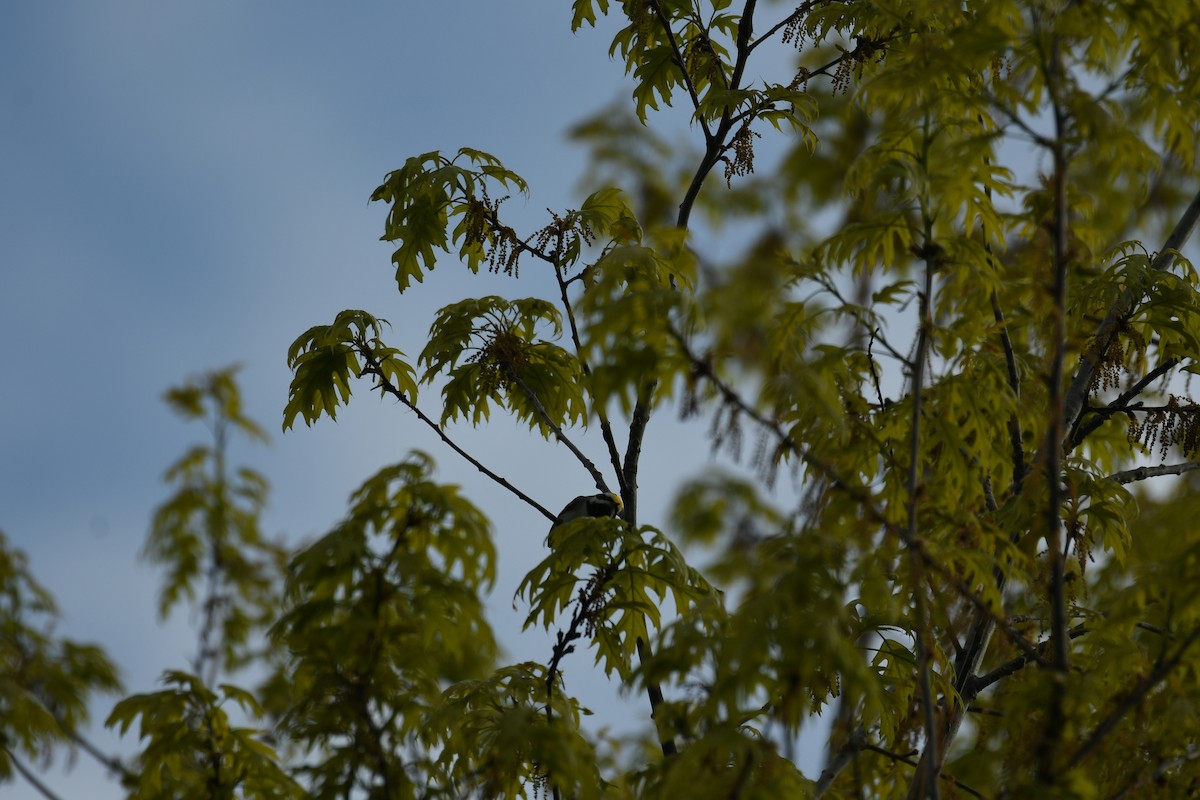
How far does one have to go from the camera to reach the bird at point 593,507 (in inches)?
208

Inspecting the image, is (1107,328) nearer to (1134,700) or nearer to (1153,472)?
(1153,472)

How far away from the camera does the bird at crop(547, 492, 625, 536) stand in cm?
528

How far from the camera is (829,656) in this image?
8.63 feet

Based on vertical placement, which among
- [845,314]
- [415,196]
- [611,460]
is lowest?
[845,314]

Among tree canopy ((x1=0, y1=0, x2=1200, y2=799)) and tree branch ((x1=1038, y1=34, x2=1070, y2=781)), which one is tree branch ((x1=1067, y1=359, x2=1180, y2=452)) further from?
tree branch ((x1=1038, y1=34, x2=1070, y2=781))

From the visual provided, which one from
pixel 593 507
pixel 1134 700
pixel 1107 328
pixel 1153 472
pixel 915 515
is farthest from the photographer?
pixel 593 507

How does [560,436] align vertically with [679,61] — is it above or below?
below

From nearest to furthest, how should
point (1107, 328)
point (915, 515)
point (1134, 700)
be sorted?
1. point (1134, 700)
2. point (915, 515)
3. point (1107, 328)

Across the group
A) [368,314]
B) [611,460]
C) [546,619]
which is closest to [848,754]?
[546,619]

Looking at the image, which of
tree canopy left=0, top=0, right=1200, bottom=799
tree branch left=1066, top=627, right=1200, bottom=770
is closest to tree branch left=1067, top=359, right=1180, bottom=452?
tree canopy left=0, top=0, right=1200, bottom=799

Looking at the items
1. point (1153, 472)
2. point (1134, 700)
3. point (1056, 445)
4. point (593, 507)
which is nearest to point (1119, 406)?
point (1153, 472)

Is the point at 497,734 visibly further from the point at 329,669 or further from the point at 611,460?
the point at 611,460

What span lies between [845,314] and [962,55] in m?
0.82

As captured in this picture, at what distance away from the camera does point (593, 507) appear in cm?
622
